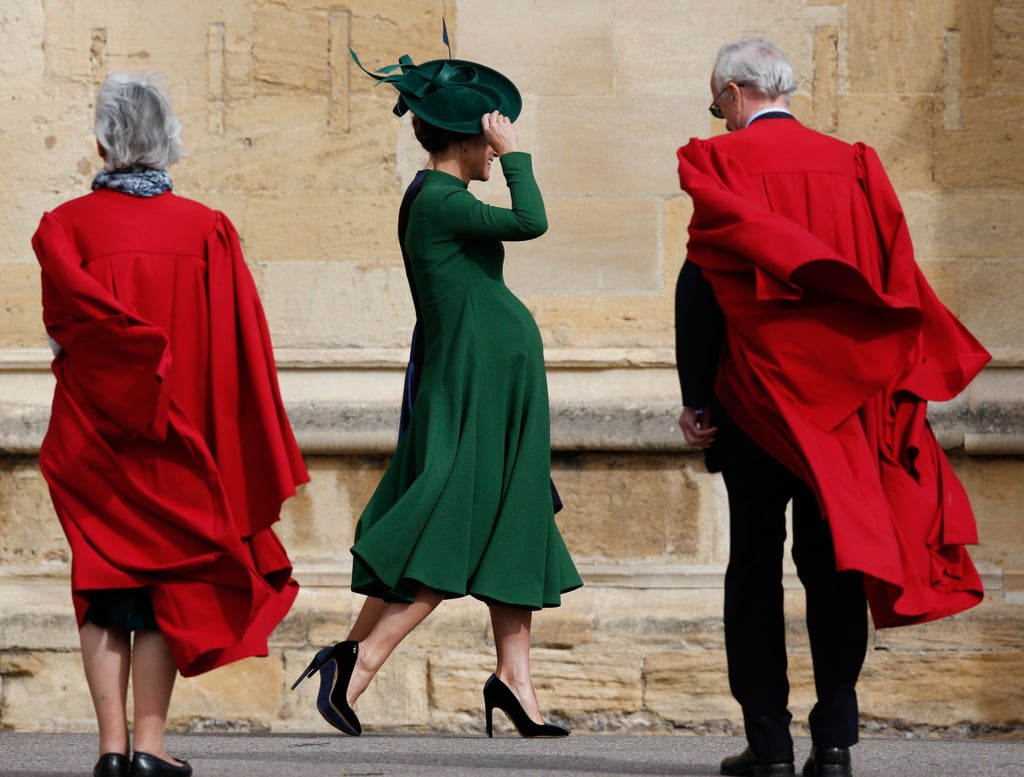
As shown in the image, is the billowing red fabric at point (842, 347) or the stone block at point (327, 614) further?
the stone block at point (327, 614)

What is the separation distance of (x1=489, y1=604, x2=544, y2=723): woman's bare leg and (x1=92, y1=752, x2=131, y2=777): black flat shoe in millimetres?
1110

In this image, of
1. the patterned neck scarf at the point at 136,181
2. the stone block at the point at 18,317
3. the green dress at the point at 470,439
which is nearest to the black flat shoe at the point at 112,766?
the green dress at the point at 470,439

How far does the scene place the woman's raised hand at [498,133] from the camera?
16.5 feet

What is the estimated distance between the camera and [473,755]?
5.27 m

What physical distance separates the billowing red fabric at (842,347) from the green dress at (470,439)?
0.68 metres

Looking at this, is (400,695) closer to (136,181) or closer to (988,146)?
(136,181)

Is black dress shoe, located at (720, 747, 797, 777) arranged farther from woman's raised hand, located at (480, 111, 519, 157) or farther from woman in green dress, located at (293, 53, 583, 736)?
woman's raised hand, located at (480, 111, 519, 157)

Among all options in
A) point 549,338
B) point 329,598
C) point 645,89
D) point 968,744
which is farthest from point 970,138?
point 329,598

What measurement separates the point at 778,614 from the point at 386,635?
108 centimetres

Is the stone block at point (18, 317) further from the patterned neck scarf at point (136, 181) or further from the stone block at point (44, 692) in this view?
the patterned neck scarf at point (136, 181)

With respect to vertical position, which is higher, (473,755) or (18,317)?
(18,317)

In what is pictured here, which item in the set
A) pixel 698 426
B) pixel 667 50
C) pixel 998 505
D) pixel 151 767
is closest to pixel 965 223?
pixel 998 505

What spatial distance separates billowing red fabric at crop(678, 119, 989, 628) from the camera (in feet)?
14.0

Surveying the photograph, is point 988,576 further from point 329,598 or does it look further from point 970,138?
point 329,598
